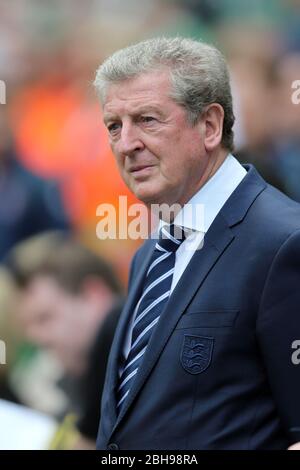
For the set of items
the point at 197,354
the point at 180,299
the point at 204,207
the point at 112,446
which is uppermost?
the point at 204,207

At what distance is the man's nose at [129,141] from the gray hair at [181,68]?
13 centimetres

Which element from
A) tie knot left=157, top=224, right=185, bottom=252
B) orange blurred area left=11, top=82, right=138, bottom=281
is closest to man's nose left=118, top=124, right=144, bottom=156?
tie knot left=157, top=224, right=185, bottom=252

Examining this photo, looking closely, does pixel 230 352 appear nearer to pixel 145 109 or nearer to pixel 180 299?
pixel 180 299

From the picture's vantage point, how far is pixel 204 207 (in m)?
2.45

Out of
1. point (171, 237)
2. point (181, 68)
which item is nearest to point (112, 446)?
point (171, 237)

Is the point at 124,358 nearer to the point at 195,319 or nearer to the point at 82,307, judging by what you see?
the point at 195,319

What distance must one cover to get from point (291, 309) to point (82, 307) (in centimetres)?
261

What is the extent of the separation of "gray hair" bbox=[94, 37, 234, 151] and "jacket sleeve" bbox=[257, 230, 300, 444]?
1.72ft

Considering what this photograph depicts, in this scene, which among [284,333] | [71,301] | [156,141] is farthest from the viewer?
[71,301]

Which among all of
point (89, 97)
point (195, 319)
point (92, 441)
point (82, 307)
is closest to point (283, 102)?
point (89, 97)

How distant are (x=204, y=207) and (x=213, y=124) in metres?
0.24

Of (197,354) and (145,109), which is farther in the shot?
(145,109)

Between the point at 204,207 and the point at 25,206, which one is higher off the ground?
the point at 204,207

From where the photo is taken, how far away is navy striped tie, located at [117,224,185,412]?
244 cm
